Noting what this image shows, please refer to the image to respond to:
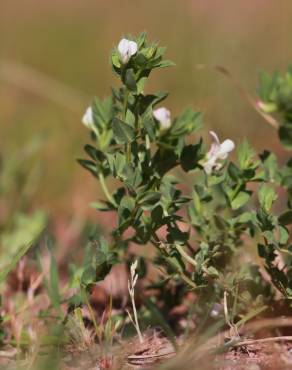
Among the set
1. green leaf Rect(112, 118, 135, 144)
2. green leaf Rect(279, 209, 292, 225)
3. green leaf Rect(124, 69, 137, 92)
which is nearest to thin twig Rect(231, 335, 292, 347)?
green leaf Rect(279, 209, 292, 225)

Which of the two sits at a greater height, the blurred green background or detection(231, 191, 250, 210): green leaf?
the blurred green background

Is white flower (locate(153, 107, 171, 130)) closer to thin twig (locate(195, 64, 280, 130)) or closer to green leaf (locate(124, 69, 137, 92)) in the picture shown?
green leaf (locate(124, 69, 137, 92))

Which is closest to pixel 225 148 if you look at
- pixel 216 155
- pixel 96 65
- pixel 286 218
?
pixel 216 155

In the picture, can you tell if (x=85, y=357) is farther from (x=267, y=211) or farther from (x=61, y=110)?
(x=61, y=110)

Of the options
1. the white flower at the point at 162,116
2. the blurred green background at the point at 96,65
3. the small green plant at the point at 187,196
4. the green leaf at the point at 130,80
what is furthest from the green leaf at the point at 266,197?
the blurred green background at the point at 96,65

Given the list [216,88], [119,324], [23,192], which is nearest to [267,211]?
[119,324]

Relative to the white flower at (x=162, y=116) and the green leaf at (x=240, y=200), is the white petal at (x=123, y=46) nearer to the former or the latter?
the white flower at (x=162, y=116)

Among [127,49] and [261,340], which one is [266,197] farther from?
[127,49]
